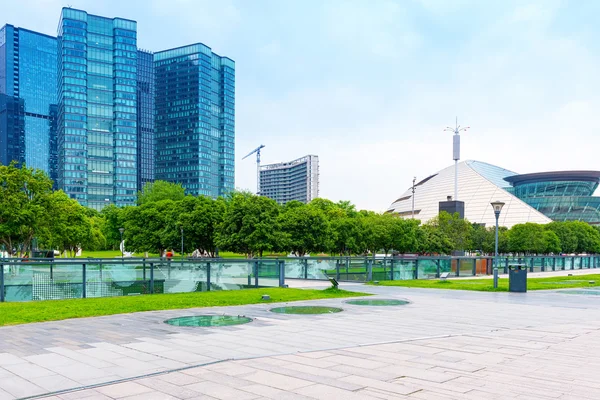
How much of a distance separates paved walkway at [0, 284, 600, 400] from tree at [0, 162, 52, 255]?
25446mm

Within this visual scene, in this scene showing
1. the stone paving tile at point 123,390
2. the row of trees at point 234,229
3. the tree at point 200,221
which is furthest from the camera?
the tree at point 200,221

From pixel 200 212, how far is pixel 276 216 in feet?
34.7

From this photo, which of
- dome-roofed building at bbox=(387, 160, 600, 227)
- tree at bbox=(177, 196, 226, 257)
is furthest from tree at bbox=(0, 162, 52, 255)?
dome-roofed building at bbox=(387, 160, 600, 227)

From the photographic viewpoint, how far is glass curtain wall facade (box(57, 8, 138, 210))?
14325cm

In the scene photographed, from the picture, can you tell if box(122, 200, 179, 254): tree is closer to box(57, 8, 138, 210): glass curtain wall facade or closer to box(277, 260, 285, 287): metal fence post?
box(277, 260, 285, 287): metal fence post

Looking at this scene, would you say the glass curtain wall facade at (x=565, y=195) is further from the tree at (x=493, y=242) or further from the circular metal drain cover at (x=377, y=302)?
the circular metal drain cover at (x=377, y=302)

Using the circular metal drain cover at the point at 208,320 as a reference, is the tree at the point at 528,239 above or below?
below

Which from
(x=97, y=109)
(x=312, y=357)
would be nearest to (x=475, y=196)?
(x=97, y=109)

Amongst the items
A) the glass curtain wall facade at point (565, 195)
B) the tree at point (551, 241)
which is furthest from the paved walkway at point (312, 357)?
Answer: the glass curtain wall facade at point (565, 195)

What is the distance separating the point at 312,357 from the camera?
774 centimetres

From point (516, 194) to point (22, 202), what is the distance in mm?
146048

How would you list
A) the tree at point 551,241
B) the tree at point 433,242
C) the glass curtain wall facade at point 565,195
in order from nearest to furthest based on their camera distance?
1. the tree at point 433,242
2. the tree at point 551,241
3. the glass curtain wall facade at point 565,195

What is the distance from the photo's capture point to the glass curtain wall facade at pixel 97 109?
470 feet

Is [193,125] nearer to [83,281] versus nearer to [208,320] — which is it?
[83,281]
